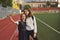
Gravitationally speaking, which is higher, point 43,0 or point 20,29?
point 20,29

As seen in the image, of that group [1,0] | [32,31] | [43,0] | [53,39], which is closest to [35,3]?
[43,0]

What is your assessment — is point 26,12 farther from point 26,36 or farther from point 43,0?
point 43,0

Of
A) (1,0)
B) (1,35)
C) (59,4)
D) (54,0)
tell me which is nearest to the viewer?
(1,35)

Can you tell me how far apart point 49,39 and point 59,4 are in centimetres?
6300

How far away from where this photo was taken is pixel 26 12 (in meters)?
7.55

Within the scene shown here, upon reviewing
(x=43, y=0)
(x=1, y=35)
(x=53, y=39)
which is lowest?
(x=43, y=0)

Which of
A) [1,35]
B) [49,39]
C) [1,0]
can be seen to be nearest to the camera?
[1,35]

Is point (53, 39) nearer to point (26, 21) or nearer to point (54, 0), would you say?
point (26, 21)

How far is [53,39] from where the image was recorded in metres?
13.0

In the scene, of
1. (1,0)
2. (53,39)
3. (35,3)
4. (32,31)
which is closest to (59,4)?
(35,3)

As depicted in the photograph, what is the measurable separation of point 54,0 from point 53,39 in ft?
233

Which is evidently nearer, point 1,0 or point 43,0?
point 1,0

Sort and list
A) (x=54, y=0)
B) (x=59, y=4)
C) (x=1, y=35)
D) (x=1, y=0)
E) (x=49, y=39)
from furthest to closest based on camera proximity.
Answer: (x=54, y=0) → (x=59, y=4) → (x=1, y=0) → (x=49, y=39) → (x=1, y=35)

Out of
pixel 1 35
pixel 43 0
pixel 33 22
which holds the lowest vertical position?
pixel 43 0
